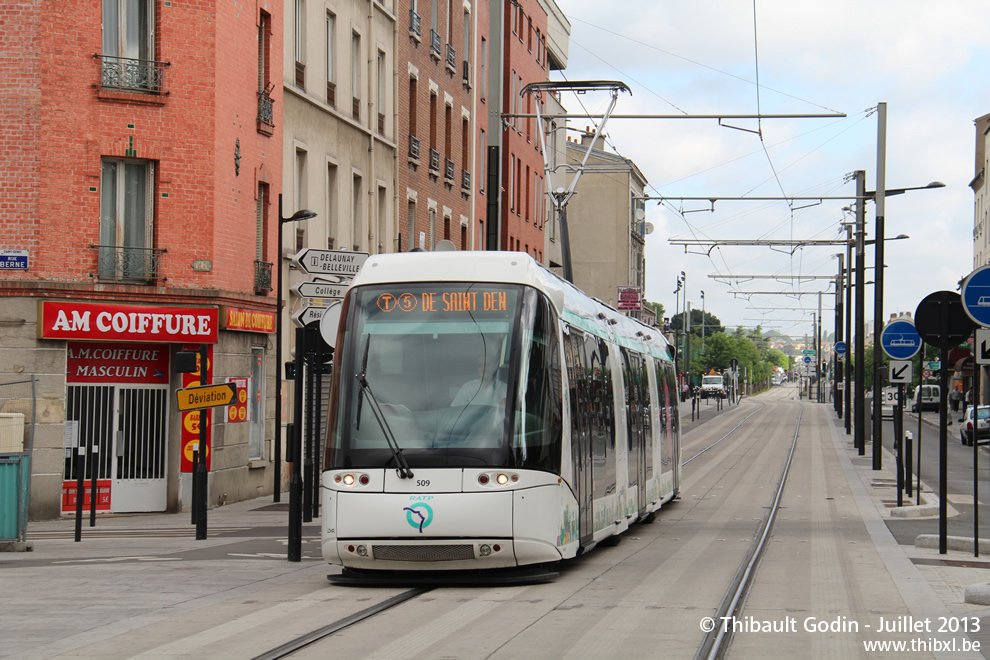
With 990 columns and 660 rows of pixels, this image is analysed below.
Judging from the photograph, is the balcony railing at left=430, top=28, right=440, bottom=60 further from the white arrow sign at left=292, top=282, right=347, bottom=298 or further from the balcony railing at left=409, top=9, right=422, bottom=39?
the white arrow sign at left=292, top=282, right=347, bottom=298

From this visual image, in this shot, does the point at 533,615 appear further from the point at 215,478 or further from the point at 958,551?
the point at 215,478

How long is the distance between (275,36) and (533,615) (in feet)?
65.4

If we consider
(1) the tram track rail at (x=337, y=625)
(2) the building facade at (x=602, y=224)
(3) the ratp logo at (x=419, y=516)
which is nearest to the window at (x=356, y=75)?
(3) the ratp logo at (x=419, y=516)

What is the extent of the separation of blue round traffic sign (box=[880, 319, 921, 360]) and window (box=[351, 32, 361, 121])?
16.9m

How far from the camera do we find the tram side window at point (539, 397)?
38.4 feet

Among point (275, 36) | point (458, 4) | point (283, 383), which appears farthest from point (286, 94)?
point (458, 4)

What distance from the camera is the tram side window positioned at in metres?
11.7

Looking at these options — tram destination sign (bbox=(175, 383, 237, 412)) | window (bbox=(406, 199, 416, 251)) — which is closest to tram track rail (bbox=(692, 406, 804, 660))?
tram destination sign (bbox=(175, 383, 237, 412))

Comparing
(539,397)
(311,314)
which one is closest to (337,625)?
(539,397)

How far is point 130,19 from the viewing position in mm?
23688

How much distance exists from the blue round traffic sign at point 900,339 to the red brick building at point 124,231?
463 inches

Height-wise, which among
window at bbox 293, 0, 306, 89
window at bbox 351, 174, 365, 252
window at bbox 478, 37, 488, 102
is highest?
window at bbox 478, 37, 488, 102

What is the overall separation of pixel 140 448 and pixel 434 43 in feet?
68.7

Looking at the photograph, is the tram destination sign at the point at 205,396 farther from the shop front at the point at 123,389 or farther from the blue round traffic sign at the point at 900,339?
the blue round traffic sign at the point at 900,339
